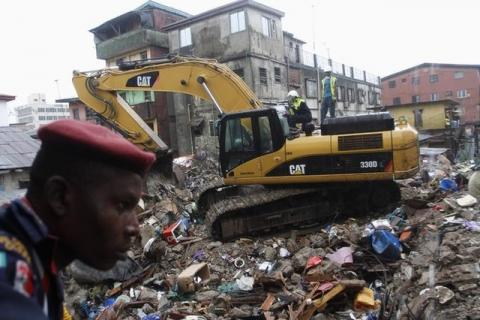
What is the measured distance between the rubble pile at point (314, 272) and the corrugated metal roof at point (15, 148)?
16.3ft

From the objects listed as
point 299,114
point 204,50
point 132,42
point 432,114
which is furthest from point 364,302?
point 132,42

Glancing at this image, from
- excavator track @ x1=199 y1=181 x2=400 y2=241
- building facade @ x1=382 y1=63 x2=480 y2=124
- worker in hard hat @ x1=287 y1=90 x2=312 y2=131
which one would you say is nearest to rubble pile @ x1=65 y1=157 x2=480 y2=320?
excavator track @ x1=199 y1=181 x2=400 y2=241

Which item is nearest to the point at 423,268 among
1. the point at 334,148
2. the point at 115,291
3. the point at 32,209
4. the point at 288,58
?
the point at 334,148

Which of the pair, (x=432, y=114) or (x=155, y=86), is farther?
(x=432, y=114)

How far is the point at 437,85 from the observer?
4650 cm

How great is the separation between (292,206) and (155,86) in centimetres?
401

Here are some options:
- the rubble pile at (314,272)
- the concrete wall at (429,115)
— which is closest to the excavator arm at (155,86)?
the rubble pile at (314,272)

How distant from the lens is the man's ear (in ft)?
3.27

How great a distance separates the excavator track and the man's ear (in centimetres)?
709

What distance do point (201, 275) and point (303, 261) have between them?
1659 millimetres

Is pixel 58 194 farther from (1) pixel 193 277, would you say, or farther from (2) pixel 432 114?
(2) pixel 432 114

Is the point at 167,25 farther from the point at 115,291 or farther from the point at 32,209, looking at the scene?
the point at 32,209

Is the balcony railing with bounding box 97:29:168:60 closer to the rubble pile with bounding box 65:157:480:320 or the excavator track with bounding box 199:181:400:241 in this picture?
the rubble pile with bounding box 65:157:480:320

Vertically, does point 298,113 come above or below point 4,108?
below
